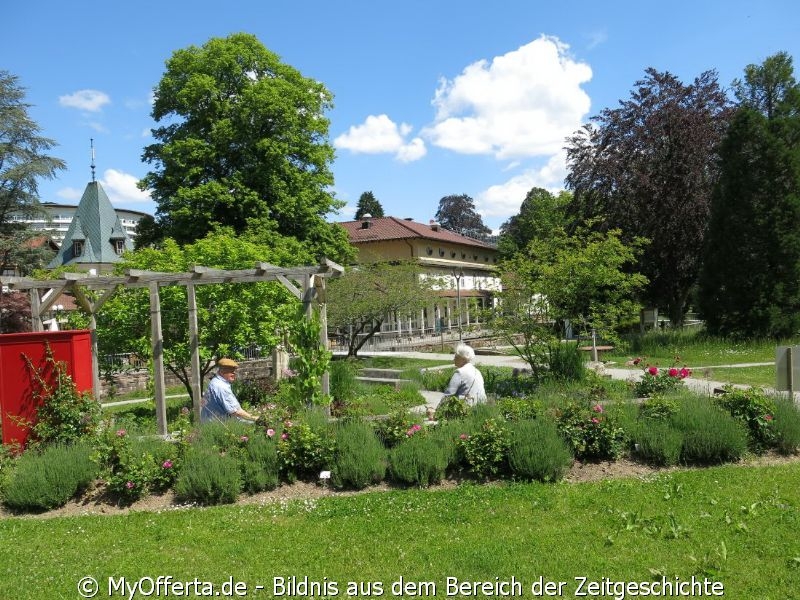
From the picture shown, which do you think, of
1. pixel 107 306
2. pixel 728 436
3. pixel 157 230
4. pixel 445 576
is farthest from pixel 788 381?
pixel 157 230

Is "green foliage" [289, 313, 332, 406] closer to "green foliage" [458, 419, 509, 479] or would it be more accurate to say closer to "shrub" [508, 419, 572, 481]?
"green foliage" [458, 419, 509, 479]

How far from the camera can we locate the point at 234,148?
2559cm

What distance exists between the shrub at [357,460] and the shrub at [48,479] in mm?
2466

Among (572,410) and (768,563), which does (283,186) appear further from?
(768,563)

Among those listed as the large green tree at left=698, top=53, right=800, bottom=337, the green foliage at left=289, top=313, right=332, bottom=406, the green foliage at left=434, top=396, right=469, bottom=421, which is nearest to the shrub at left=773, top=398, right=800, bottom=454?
the green foliage at left=434, top=396, right=469, bottom=421

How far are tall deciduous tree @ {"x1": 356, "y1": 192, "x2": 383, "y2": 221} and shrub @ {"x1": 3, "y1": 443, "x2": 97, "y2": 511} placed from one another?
62.7 m

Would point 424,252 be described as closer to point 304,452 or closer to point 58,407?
point 58,407

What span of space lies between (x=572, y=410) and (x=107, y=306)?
9.03 meters

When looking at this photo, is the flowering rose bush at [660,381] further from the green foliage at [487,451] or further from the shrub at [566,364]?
the green foliage at [487,451]

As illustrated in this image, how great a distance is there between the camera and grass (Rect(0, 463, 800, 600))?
13.9 ft

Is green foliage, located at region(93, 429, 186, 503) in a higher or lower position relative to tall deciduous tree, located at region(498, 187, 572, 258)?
lower

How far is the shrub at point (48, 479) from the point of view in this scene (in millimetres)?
6133

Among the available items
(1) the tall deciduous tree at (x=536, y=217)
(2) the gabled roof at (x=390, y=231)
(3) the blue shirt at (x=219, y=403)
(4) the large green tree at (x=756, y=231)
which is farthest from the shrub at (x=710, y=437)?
(1) the tall deciduous tree at (x=536, y=217)

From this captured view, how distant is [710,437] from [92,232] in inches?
2107
